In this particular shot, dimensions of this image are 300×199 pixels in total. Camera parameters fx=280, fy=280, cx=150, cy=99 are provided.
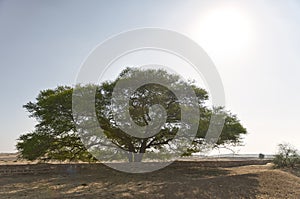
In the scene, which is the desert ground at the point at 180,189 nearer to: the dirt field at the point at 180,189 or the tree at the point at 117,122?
the dirt field at the point at 180,189

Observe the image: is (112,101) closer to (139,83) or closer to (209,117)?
(139,83)

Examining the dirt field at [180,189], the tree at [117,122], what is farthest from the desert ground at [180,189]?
the tree at [117,122]

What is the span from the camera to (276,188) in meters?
11.1

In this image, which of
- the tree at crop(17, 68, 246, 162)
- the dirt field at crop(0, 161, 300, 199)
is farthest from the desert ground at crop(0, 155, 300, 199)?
the tree at crop(17, 68, 246, 162)

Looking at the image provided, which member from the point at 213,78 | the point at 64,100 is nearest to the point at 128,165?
the point at 64,100

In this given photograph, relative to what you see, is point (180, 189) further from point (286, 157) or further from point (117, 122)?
point (286, 157)

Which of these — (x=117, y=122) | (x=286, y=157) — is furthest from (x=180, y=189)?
(x=286, y=157)

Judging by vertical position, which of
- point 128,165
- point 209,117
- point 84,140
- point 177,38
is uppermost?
point 177,38

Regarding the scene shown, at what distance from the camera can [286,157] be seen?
18.1 m

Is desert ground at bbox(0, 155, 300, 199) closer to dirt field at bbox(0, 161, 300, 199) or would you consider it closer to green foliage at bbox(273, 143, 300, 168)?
dirt field at bbox(0, 161, 300, 199)

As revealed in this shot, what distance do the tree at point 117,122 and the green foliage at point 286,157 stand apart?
3472mm

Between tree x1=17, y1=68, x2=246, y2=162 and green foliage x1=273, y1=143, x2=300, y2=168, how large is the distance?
347 cm

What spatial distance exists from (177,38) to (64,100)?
25.2 ft

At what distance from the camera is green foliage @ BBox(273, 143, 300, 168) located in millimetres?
17750
